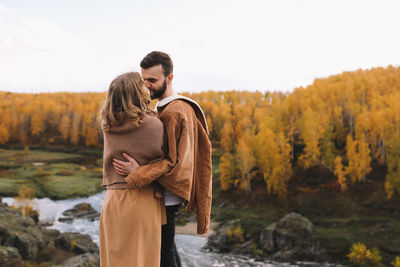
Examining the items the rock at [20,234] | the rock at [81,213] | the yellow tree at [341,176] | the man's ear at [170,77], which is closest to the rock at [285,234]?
the yellow tree at [341,176]

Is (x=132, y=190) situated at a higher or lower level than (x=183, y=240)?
higher

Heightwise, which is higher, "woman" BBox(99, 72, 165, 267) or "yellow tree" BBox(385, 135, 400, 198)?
"woman" BBox(99, 72, 165, 267)

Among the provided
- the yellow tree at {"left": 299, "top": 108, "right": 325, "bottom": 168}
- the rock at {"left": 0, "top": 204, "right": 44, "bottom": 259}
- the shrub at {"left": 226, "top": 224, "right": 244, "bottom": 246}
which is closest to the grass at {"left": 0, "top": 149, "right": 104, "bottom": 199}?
the rock at {"left": 0, "top": 204, "right": 44, "bottom": 259}

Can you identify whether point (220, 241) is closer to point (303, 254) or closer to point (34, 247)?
point (303, 254)

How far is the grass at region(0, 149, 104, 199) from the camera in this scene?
48094 mm

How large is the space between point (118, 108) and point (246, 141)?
46.3 m

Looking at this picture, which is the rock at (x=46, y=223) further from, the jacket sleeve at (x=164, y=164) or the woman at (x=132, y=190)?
the jacket sleeve at (x=164, y=164)

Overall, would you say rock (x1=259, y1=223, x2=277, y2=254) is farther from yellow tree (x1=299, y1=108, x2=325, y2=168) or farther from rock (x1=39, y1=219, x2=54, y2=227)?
rock (x1=39, y1=219, x2=54, y2=227)

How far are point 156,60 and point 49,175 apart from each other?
57.1 meters

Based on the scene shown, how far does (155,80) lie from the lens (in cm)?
338

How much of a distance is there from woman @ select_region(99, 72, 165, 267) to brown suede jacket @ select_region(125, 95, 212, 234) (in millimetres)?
118

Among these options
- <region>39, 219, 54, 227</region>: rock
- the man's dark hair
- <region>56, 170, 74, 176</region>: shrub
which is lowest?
<region>39, 219, 54, 227</region>: rock

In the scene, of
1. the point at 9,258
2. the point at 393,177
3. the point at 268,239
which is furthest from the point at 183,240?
the point at 393,177

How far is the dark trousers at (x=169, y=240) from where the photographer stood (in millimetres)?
3347
